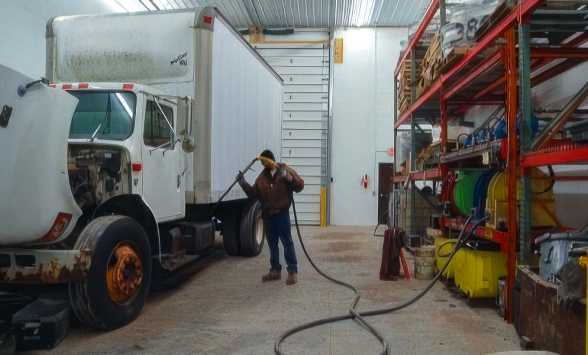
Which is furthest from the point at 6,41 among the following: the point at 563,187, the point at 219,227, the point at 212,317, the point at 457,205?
the point at 563,187

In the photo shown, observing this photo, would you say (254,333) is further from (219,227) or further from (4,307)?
(219,227)

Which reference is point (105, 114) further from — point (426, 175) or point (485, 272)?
point (426, 175)

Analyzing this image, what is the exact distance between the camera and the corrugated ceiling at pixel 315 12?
14.1 m

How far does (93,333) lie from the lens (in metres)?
4.48

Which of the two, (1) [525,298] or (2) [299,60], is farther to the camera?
(2) [299,60]

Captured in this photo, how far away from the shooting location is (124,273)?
461 cm

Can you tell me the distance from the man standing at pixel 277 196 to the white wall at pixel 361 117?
9495 mm

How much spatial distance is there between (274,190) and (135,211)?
6.60 ft

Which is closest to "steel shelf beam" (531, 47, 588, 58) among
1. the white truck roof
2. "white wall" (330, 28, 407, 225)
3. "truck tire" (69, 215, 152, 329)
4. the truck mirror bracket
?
the white truck roof

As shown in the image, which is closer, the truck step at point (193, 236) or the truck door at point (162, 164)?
the truck door at point (162, 164)

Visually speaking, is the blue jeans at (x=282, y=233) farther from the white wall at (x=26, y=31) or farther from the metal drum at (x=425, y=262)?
the white wall at (x=26, y=31)

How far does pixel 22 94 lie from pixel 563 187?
7309mm

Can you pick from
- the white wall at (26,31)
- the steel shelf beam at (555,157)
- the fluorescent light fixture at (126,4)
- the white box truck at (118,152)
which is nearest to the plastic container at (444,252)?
the steel shelf beam at (555,157)

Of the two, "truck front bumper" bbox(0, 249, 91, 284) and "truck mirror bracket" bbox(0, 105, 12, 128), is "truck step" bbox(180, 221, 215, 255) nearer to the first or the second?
"truck front bumper" bbox(0, 249, 91, 284)
